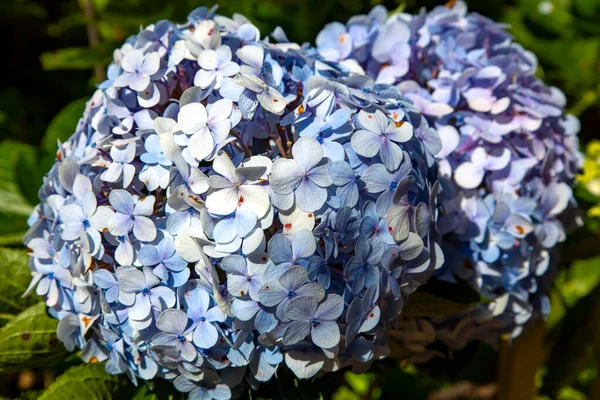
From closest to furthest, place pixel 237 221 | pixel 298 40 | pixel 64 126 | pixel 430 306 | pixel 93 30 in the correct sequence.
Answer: pixel 237 221
pixel 430 306
pixel 64 126
pixel 298 40
pixel 93 30

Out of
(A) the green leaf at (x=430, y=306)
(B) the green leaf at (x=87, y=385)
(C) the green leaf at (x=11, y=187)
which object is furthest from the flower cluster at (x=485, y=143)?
(C) the green leaf at (x=11, y=187)

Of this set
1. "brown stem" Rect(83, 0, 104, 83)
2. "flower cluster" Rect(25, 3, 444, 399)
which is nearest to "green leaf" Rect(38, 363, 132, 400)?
"flower cluster" Rect(25, 3, 444, 399)

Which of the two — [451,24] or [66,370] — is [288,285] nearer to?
[66,370]

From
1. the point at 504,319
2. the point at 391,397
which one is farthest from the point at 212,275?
the point at 391,397

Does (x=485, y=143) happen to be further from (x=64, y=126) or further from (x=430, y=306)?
(x=64, y=126)

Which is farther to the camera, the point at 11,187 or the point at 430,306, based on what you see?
the point at 11,187

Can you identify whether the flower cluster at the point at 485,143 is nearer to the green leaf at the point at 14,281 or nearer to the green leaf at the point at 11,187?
the green leaf at the point at 14,281

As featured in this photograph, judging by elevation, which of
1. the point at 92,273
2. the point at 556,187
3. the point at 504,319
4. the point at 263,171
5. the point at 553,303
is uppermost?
the point at 263,171

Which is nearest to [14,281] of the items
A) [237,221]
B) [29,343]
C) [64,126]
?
[29,343]
